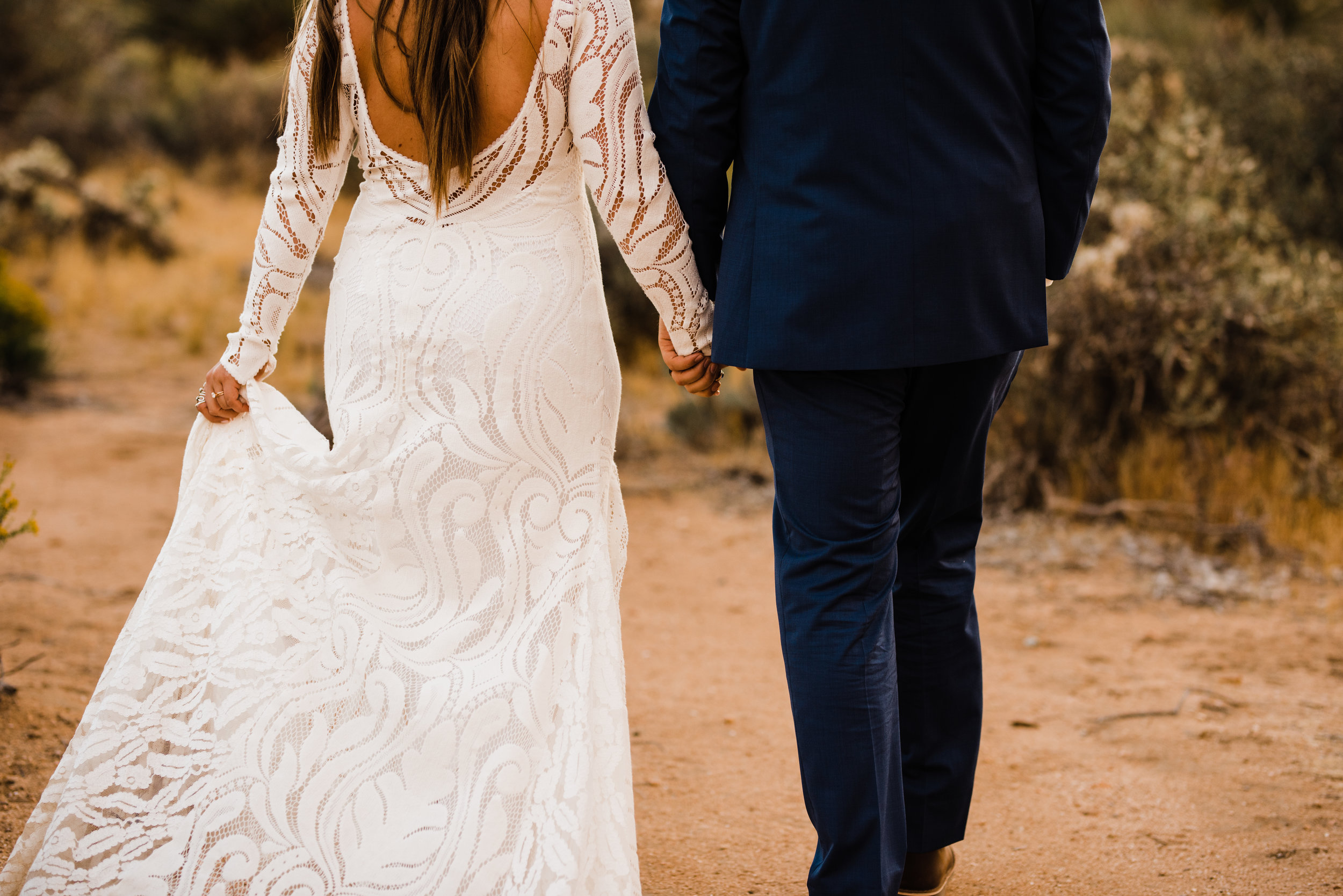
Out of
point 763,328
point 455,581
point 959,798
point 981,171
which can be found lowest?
point 959,798

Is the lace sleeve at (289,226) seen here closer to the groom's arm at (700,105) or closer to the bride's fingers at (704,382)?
the groom's arm at (700,105)

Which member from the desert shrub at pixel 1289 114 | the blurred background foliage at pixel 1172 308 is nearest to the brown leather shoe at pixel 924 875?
the blurred background foliage at pixel 1172 308

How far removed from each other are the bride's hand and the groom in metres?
0.97

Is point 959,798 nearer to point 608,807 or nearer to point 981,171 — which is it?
point 608,807

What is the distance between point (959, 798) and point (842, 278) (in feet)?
3.66

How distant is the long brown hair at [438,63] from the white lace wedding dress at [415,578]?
0.04 metres

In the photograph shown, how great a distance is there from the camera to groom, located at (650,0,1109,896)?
73.7 inches

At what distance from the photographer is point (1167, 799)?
2953 mm

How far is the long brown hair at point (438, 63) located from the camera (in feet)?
6.53

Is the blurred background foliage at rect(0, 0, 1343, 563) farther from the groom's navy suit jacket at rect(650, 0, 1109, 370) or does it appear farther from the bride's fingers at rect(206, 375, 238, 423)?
the groom's navy suit jacket at rect(650, 0, 1109, 370)

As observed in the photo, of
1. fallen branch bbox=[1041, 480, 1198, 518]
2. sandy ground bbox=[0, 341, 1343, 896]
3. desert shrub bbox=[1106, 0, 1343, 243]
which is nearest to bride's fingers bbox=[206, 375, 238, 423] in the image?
sandy ground bbox=[0, 341, 1343, 896]

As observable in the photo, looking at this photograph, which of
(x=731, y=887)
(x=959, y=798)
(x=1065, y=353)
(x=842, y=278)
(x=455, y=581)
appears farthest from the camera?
(x=1065, y=353)

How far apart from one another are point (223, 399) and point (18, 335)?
607 centimetres

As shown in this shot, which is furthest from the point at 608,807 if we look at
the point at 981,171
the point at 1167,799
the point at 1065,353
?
the point at 1065,353
